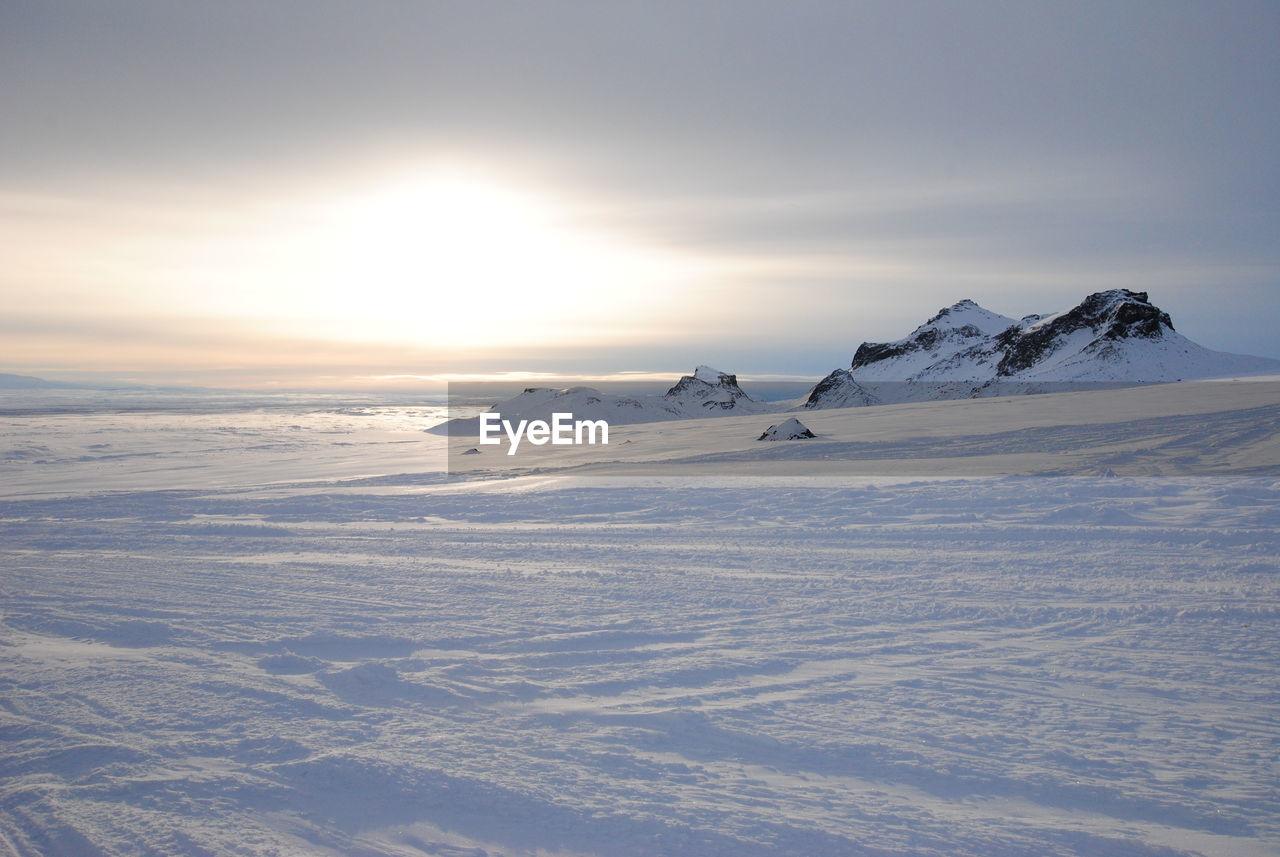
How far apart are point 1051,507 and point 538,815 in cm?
837

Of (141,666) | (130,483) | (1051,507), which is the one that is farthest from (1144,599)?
(130,483)

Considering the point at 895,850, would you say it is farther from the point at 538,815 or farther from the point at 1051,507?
the point at 1051,507

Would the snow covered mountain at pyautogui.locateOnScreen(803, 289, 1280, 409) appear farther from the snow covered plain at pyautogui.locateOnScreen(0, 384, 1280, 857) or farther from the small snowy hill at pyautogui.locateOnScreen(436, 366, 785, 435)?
the snow covered plain at pyautogui.locateOnScreen(0, 384, 1280, 857)

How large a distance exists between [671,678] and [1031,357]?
75.2 m

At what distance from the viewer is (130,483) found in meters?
17.3

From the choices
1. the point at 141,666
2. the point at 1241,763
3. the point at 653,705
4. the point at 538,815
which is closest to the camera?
the point at 538,815

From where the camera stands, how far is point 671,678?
15.7 feet

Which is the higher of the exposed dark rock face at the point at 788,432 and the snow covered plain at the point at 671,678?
the exposed dark rock face at the point at 788,432

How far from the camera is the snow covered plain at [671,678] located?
3309 mm

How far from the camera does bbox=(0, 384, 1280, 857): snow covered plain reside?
10.9ft

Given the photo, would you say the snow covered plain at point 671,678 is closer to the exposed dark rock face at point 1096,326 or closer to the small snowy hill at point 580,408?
the small snowy hill at point 580,408

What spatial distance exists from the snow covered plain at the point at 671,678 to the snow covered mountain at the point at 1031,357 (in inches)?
2087

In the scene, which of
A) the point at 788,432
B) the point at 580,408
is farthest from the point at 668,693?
the point at 580,408

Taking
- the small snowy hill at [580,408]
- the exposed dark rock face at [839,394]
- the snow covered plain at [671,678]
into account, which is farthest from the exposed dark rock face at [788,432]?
the exposed dark rock face at [839,394]
